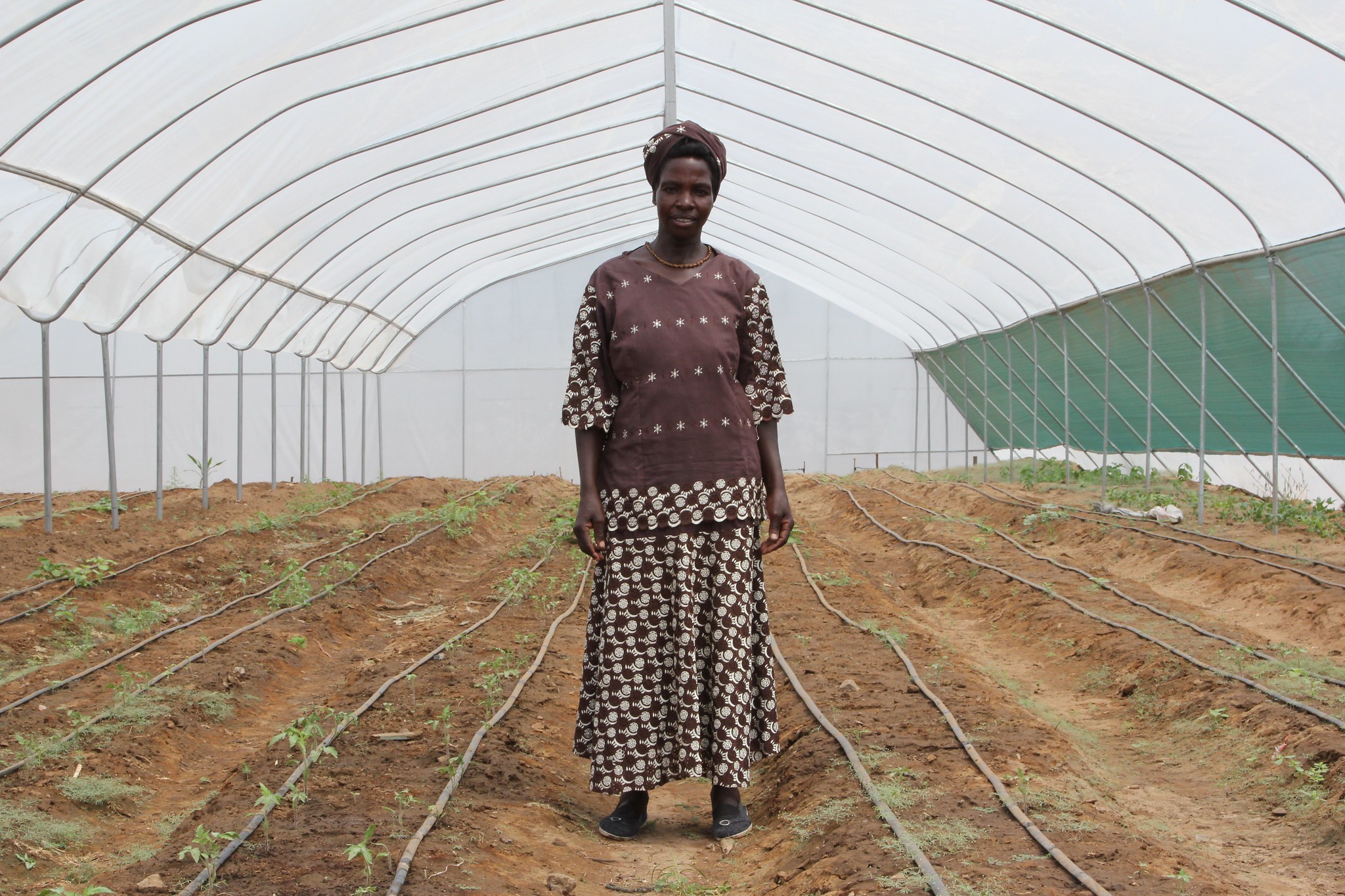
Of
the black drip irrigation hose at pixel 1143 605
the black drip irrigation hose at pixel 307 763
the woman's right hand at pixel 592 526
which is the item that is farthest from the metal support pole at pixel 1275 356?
the woman's right hand at pixel 592 526

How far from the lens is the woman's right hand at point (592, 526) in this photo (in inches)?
133

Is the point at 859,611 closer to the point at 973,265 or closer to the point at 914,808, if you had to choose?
the point at 914,808

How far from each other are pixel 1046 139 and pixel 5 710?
8.38m

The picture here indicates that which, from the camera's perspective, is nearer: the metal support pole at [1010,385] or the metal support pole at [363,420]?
the metal support pole at [1010,385]

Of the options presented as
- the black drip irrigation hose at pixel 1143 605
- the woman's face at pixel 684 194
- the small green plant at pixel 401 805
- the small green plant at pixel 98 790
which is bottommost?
the small green plant at pixel 98 790

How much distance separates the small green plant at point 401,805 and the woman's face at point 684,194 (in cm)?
180

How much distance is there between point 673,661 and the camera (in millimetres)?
3414

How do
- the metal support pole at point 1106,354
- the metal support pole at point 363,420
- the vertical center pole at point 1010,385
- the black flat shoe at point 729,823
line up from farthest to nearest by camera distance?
1. the metal support pole at point 363,420
2. the vertical center pole at point 1010,385
3. the metal support pole at point 1106,354
4. the black flat shoe at point 729,823

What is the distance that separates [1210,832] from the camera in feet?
12.6

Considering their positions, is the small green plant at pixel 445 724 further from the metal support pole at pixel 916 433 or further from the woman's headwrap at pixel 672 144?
the metal support pole at pixel 916 433

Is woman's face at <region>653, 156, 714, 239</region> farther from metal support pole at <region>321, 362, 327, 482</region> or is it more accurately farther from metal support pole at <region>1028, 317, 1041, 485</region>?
metal support pole at <region>321, 362, 327, 482</region>

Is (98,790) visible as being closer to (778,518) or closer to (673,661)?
(673,661)

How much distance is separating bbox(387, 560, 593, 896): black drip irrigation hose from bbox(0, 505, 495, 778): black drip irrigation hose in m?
1.63

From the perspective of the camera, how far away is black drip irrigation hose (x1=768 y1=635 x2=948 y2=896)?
277 cm
